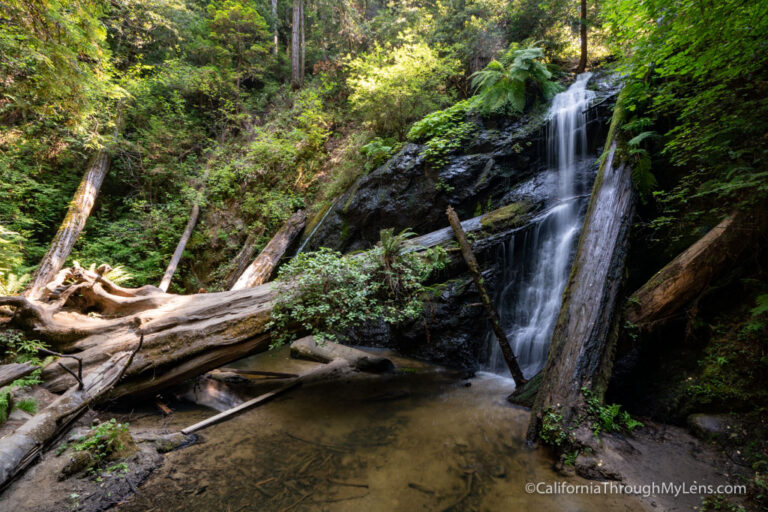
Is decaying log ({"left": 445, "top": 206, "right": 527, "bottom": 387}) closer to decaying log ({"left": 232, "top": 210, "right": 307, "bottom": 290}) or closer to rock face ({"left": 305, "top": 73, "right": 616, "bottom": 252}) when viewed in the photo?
rock face ({"left": 305, "top": 73, "right": 616, "bottom": 252})

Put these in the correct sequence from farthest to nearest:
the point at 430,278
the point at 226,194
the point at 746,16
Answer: the point at 226,194 → the point at 430,278 → the point at 746,16

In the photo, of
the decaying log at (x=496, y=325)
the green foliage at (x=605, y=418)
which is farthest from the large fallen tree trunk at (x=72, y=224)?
the green foliage at (x=605, y=418)

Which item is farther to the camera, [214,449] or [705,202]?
[705,202]

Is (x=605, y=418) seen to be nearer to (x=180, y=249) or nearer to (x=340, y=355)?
(x=340, y=355)

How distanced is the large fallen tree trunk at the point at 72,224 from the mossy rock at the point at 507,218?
10.9 metres

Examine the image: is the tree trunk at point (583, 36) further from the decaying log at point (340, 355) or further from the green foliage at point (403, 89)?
the decaying log at point (340, 355)

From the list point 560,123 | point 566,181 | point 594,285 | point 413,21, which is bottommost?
point 594,285

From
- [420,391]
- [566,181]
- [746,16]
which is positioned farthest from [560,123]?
[420,391]

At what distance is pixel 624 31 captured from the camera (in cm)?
494

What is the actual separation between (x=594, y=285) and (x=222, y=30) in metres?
18.3

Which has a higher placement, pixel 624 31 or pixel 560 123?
pixel 624 31

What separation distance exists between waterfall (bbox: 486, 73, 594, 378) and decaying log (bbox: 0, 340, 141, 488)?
20.1 feet

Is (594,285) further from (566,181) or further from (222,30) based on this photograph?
(222,30)

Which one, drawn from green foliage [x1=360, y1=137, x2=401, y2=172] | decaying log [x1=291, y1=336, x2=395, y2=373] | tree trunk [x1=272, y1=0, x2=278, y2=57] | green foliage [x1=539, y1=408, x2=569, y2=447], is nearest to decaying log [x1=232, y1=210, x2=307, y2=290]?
decaying log [x1=291, y1=336, x2=395, y2=373]
